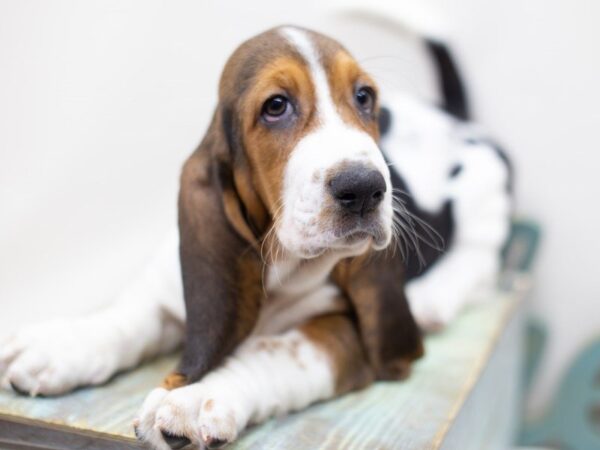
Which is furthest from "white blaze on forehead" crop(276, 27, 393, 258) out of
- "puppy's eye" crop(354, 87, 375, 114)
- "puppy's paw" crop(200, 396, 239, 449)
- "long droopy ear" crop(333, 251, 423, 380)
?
"puppy's paw" crop(200, 396, 239, 449)

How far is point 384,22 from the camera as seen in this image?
3.35m

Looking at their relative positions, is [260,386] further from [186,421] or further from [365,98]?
[365,98]

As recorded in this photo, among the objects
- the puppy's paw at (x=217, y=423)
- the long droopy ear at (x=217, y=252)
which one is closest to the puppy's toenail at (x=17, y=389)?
the long droopy ear at (x=217, y=252)

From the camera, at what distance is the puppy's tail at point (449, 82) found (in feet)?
11.4

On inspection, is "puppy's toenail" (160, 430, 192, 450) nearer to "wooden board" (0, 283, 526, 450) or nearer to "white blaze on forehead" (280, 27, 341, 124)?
"wooden board" (0, 283, 526, 450)

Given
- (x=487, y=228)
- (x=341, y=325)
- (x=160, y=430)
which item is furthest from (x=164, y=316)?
(x=487, y=228)

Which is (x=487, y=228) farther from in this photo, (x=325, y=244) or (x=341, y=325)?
(x=325, y=244)

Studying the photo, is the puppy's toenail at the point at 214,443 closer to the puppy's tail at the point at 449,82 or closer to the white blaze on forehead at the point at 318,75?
the white blaze on forehead at the point at 318,75

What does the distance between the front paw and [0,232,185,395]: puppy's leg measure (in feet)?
1.14

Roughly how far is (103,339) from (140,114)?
898 millimetres

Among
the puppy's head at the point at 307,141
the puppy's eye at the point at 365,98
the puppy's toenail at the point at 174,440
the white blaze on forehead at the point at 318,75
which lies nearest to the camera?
the puppy's toenail at the point at 174,440

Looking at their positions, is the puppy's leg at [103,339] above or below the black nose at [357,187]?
below

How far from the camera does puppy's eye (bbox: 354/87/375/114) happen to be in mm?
1988

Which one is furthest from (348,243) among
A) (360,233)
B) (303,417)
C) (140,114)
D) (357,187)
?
(140,114)
